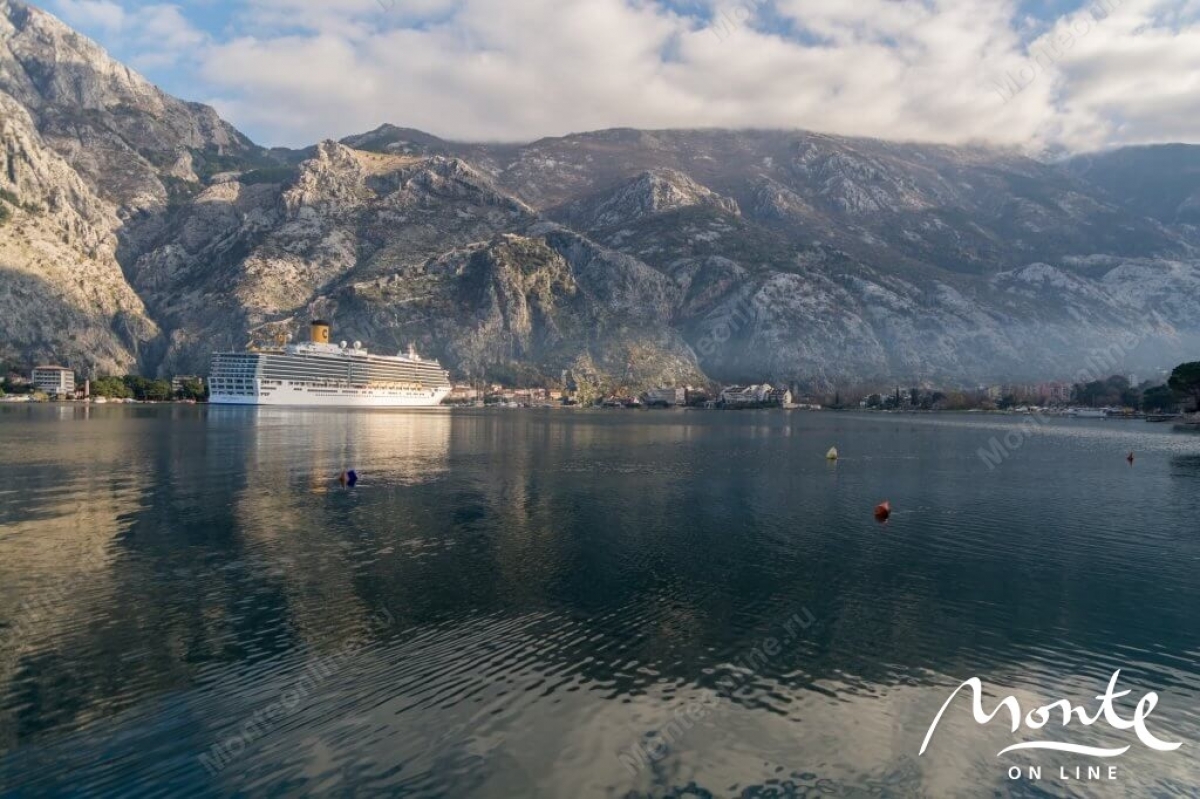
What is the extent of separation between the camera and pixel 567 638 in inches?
961

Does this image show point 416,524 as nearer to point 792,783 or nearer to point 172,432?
point 792,783

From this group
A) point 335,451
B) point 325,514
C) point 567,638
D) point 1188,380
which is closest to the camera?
point 567,638

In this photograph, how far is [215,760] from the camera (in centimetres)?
1609

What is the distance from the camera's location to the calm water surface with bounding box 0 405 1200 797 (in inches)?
642

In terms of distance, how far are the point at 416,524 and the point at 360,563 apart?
9721 mm

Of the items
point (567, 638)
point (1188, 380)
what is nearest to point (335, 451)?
point (567, 638)

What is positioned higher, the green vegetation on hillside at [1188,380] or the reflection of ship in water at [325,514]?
the green vegetation on hillside at [1188,380]

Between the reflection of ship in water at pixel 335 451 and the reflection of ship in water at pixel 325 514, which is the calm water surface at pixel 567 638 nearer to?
the reflection of ship in water at pixel 325 514

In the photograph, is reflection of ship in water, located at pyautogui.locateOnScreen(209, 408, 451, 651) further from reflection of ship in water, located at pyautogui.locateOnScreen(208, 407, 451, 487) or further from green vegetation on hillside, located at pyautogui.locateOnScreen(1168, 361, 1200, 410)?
green vegetation on hillside, located at pyautogui.locateOnScreen(1168, 361, 1200, 410)

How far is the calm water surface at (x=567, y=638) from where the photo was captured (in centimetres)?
1631

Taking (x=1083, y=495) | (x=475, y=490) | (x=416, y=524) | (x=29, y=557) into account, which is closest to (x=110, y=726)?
(x=29, y=557)

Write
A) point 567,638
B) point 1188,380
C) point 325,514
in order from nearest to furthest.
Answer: point 567,638
point 325,514
point 1188,380

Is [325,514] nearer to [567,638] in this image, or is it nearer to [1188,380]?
[567,638]

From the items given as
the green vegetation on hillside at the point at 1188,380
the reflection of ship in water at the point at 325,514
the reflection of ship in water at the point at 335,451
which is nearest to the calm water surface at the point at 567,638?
the reflection of ship in water at the point at 325,514
